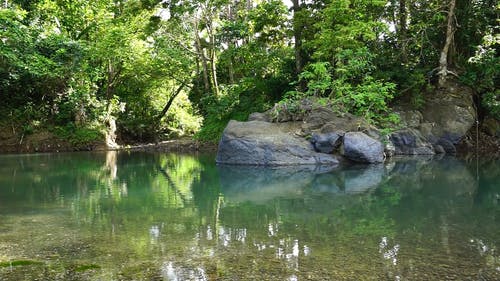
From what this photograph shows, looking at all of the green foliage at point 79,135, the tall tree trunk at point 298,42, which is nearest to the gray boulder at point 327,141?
the tall tree trunk at point 298,42

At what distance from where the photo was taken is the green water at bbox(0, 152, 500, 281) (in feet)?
14.1

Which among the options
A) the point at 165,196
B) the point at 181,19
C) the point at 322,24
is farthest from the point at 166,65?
the point at 165,196

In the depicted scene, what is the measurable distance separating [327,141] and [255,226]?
8131 millimetres

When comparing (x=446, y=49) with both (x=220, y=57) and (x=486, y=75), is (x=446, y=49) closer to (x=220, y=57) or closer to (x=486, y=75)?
(x=486, y=75)

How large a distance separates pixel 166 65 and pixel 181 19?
2.40 metres

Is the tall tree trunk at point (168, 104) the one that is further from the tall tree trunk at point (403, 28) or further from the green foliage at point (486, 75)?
the green foliage at point (486, 75)

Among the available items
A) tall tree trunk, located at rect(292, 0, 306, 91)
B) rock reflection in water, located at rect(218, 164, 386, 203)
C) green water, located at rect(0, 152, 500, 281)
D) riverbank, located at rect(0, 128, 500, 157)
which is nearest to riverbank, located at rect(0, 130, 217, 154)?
riverbank, located at rect(0, 128, 500, 157)

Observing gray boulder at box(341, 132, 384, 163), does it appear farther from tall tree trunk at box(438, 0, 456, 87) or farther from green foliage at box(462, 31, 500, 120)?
tall tree trunk at box(438, 0, 456, 87)

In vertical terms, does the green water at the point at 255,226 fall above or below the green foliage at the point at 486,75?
below

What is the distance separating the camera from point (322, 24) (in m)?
16.2

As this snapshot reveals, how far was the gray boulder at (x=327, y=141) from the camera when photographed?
45.4ft

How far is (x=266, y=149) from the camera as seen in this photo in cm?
1377

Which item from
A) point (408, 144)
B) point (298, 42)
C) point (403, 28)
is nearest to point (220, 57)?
point (298, 42)

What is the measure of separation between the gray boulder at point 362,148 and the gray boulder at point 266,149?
0.53 metres
